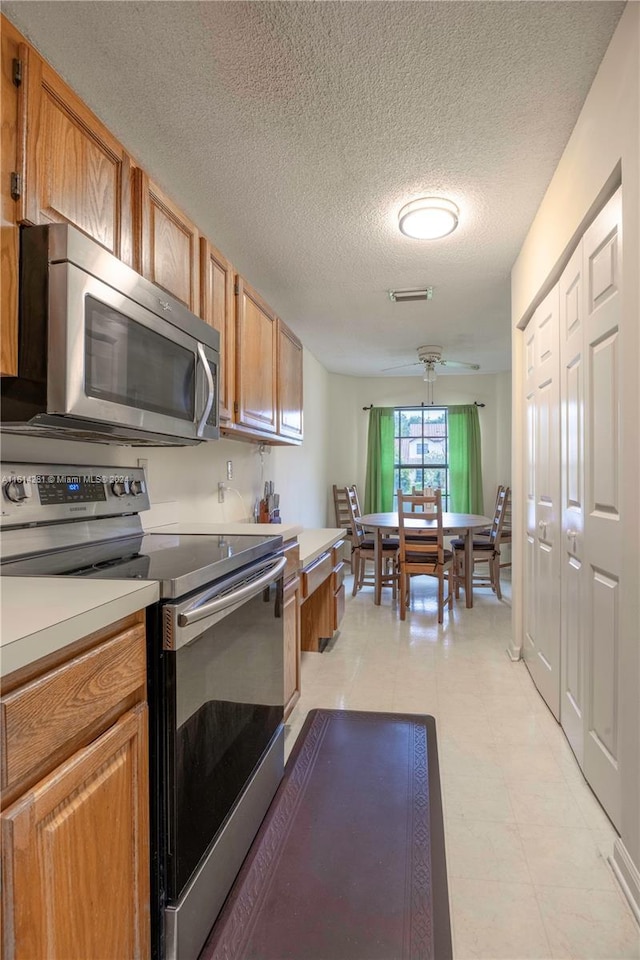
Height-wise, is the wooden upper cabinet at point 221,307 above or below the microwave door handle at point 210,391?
above

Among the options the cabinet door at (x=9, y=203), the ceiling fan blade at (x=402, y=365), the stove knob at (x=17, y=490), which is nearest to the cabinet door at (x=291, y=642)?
the stove knob at (x=17, y=490)

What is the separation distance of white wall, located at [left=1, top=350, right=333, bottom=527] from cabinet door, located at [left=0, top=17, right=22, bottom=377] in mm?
445

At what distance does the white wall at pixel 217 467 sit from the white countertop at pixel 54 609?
64cm

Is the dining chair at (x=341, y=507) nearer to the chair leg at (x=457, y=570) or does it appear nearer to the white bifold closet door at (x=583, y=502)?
the chair leg at (x=457, y=570)

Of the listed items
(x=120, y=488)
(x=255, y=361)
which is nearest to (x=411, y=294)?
(x=255, y=361)

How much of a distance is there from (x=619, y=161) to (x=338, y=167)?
108cm

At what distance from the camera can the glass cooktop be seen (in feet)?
3.83

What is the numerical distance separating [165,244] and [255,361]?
893 mm

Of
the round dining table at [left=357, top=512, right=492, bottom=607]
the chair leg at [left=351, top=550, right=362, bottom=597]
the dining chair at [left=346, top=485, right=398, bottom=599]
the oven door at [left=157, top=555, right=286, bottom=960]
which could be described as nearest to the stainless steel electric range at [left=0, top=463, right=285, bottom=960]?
the oven door at [left=157, top=555, right=286, bottom=960]

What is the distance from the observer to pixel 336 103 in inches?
66.1

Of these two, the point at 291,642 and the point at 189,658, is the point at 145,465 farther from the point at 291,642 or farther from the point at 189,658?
the point at 189,658

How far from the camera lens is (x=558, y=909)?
1.31 m

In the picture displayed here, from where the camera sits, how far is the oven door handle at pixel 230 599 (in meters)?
1.11

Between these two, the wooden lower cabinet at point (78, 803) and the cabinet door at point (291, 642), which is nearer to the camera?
the wooden lower cabinet at point (78, 803)
